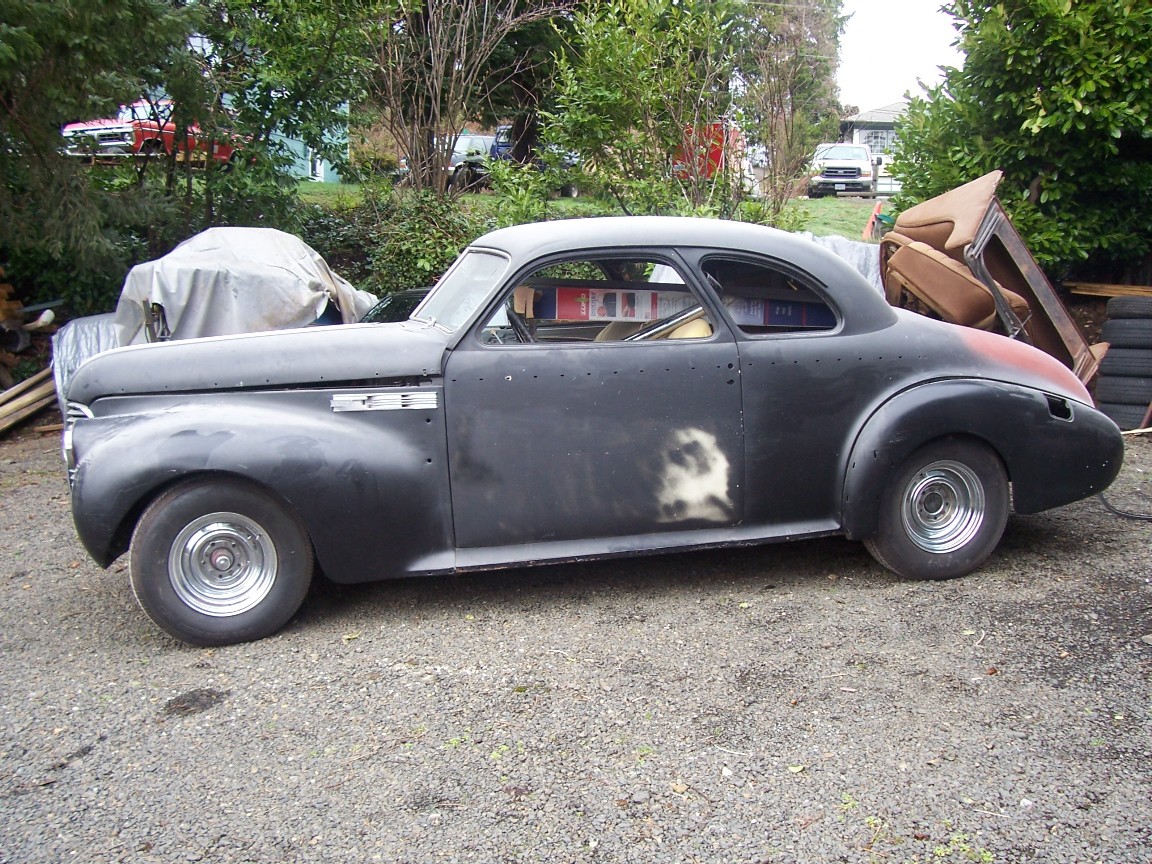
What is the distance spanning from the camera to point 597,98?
1028 cm

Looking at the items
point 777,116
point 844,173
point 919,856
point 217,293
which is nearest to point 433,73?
point 777,116

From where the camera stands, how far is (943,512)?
475 cm

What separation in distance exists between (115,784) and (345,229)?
903cm

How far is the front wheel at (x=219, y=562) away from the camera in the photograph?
402cm

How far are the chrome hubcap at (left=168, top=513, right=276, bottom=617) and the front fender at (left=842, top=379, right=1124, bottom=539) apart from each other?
8.62 feet

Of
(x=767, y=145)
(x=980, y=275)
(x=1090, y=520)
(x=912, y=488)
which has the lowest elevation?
(x=1090, y=520)

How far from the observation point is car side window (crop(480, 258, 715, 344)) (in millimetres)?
4473

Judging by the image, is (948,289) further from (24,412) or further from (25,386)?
(25,386)

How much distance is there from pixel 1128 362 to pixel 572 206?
6839 mm

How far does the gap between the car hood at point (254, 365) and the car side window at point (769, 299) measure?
1353 millimetres

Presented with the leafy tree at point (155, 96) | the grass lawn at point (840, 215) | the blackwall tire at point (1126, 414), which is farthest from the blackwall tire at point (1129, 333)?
the leafy tree at point (155, 96)

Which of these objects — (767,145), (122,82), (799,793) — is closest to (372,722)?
(799,793)

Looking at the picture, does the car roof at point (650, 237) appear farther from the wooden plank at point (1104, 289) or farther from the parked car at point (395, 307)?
the wooden plank at point (1104, 289)

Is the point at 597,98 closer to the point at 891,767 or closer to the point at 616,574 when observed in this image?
the point at 616,574
